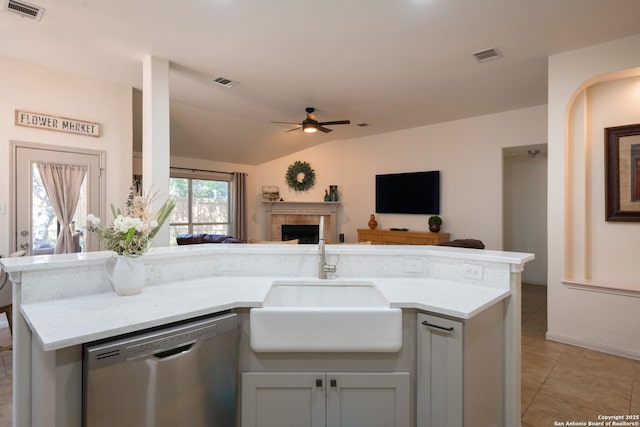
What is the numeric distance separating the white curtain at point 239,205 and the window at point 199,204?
22 cm

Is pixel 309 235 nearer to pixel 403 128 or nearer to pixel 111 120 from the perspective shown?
pixel 403 128

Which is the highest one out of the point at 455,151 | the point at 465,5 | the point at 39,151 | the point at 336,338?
the point at 465,5

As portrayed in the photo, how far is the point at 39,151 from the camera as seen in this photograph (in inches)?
141

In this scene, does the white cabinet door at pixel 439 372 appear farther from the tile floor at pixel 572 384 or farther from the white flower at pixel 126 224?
the white flower at pixel 126 224

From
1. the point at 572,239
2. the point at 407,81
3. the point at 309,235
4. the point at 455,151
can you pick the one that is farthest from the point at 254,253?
the point at 309,235

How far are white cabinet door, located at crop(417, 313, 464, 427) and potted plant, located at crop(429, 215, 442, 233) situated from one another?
14.7 ft

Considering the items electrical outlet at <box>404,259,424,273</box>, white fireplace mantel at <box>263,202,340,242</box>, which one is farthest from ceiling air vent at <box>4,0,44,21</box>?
white fireplace mantel at <box>263,202,340,242</box>

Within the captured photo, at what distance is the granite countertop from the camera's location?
118cm

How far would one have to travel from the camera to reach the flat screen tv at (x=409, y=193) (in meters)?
5.91

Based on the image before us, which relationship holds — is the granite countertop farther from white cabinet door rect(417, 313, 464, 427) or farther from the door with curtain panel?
the door with curtain panel

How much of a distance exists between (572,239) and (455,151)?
107 inches

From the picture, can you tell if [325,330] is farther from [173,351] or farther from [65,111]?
[65,111]

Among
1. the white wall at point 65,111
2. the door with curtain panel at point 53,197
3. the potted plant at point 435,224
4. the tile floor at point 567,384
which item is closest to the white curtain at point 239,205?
the white wall at point 65,111

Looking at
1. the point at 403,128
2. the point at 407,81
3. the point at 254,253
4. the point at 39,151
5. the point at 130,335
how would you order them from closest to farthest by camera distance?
the point at 130,335 → the point at 254,253 → the point at 39,151 → the point at 407,81 → the point at 403,128
